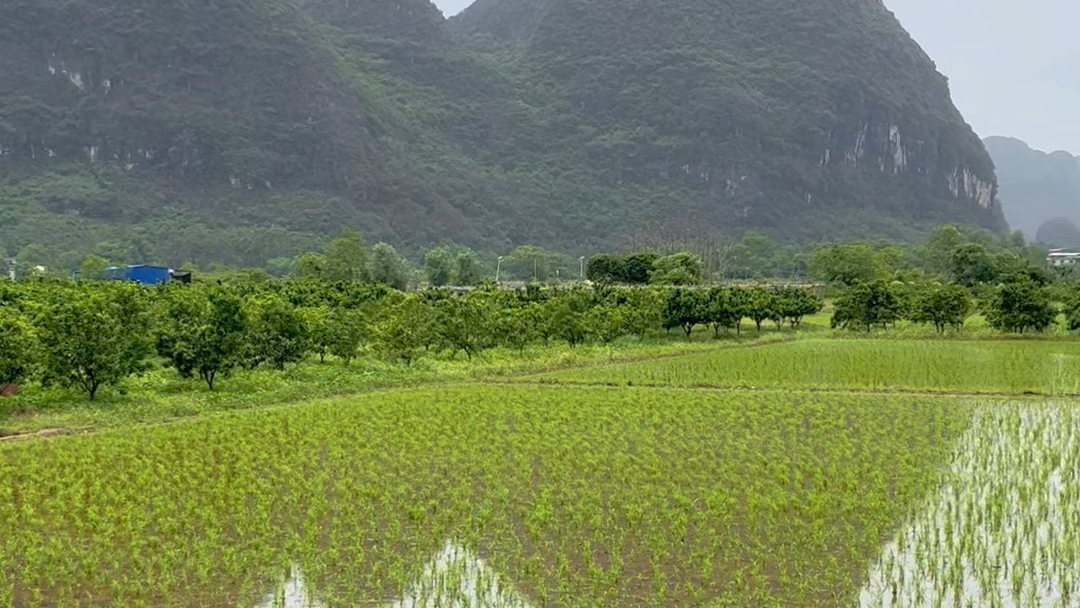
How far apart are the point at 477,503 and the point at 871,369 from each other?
1568 centimetres

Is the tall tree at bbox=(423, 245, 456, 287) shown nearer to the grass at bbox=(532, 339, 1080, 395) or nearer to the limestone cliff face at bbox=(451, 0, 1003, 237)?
the grass at bbox=(532, 339, 1080, 395)

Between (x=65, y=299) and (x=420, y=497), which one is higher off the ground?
(x=65, y=299)

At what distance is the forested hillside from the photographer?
11312 centimetres

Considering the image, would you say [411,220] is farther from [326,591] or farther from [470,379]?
[326,591]

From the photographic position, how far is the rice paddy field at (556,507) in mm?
8031

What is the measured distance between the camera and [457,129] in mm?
156250

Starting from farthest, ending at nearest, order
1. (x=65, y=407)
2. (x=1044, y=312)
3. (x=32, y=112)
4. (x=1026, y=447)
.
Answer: (x=32, y=112)
(x=1044, y=312)
(x=65, y=407)
(x=1026, y=447)

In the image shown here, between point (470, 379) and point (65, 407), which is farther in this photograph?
point (470, 379)

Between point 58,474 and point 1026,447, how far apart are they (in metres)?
13.0

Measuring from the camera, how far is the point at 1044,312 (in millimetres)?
32250

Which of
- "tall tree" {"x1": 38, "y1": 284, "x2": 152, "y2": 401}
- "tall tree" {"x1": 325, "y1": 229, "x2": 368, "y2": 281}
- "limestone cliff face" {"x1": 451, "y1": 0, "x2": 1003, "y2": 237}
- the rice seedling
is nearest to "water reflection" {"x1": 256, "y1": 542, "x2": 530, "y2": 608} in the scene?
the rice seedling

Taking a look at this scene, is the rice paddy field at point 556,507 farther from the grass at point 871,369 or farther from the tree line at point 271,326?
the tree line at point 271,326

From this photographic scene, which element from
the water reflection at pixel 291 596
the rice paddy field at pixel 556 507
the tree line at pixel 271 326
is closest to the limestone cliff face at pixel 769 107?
the tree line at pixel 271 326

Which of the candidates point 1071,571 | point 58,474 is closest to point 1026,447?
point 1071,571
